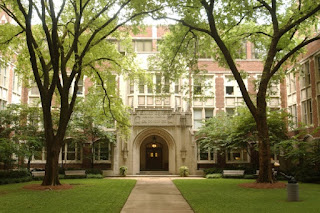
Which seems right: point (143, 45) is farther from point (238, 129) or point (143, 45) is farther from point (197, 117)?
point (238, 129)

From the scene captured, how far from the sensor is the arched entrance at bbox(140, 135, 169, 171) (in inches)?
1292

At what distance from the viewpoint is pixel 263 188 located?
15789 millimetres

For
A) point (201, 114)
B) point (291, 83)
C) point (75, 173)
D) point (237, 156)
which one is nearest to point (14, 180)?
point (75, 173)

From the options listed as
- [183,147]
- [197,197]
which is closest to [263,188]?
[197,197]

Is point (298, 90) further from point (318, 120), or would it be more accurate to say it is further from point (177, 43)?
point (177, 43)

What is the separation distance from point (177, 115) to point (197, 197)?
52.4ft

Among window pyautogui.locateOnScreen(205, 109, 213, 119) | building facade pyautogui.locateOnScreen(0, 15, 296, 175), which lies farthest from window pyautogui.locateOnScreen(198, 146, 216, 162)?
window pyautogui.locateOnScreen(205, 109, 213, 119)

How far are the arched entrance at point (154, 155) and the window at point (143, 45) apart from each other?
8.21 meters

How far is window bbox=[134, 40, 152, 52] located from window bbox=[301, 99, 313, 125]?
14.0 m

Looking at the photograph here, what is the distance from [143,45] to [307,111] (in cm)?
1508

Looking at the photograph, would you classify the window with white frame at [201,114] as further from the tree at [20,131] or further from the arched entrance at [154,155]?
the tree at [20,131]

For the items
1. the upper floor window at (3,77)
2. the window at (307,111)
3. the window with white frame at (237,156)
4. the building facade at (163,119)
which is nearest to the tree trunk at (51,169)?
the building facade at (163,119)

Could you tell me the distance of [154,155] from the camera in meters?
33.1

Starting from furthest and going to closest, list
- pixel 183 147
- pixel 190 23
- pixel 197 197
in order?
pixel 183 147
pixel 190 23
pixel 197 197
